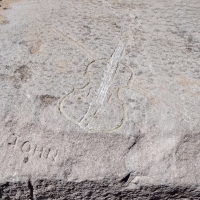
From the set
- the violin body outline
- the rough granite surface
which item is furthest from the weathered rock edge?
the violin body outline

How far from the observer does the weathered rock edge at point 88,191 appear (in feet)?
3.89

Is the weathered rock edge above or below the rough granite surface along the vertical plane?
below

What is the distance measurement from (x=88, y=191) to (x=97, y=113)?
28 centimetres

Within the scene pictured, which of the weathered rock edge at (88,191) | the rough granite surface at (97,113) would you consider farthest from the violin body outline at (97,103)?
the weathered rock edge at (88,191)

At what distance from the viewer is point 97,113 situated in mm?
1285

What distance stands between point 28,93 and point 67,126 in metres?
0.22

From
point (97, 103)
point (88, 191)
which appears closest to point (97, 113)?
point (97, 103)

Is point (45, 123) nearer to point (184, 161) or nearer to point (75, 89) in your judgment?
point (75, 89)

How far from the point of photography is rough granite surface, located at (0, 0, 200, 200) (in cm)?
119

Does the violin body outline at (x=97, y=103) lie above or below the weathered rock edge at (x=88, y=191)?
above

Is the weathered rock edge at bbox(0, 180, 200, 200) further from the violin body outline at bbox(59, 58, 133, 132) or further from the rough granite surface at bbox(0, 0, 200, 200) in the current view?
the violin body outline at bbox(59, 58, 133, 132)

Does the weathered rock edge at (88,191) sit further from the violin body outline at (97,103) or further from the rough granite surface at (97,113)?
the violin body outline at (97,103)

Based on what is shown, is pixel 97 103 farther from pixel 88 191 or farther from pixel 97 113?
pixel 88 191

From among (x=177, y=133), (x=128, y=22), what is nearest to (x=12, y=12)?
(x=128, y=22)
